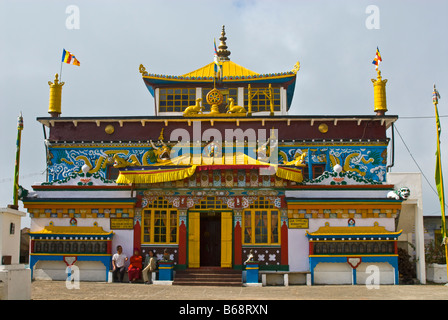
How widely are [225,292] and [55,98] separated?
13754mm

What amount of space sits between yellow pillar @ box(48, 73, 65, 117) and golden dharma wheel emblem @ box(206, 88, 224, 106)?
7167 millimetres

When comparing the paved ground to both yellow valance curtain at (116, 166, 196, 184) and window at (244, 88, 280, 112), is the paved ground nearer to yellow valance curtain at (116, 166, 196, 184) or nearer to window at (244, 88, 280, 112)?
yellow valance curtain at (116, 166, 196, 184)

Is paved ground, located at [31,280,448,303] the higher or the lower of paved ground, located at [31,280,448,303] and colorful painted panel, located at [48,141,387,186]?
the lower

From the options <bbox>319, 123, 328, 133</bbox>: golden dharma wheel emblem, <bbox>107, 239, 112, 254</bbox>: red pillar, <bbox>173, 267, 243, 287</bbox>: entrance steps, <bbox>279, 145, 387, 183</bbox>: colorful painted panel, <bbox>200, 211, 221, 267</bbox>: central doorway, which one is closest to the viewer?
<bbox>173, 267, 243, 287</bbox>: entrance steps

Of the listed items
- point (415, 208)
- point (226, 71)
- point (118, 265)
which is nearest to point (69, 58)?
point (226, 71)

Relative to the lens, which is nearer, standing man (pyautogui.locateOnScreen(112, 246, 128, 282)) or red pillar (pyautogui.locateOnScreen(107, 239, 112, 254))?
standing man (pyautogui.locateOnScreen(112, 246, 128, 282))

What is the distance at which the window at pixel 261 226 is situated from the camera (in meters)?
23.8

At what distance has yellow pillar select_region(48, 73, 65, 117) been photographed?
1094 inches

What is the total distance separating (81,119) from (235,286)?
10.7 meters

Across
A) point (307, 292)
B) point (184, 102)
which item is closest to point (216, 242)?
point (307, 292)

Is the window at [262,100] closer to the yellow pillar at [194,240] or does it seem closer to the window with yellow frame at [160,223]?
the yellow pillar at [194,240]

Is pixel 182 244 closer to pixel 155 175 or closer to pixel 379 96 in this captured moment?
pixel 155 175

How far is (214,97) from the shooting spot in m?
27.7

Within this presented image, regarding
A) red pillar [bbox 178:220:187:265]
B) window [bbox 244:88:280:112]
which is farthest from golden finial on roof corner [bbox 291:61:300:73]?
red pillar [bbox 178:220:187:265]
